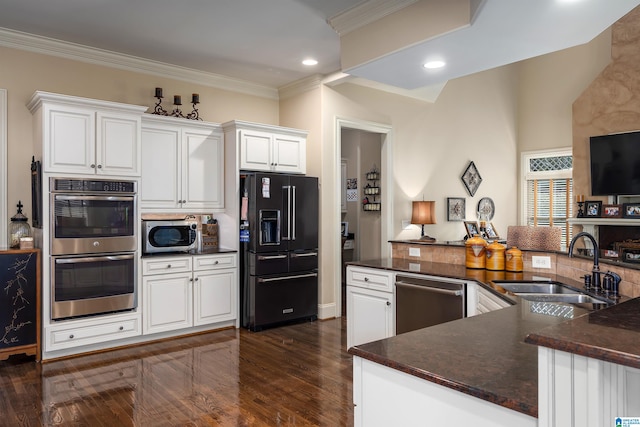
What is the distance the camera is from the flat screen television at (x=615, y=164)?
5855 mm

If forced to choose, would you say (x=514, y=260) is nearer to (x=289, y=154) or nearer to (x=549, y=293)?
(x=549, y=293)

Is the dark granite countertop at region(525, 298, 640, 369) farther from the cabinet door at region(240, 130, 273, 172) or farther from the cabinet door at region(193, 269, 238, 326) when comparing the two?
the cabinet door at region(240, 130, 273, 172)

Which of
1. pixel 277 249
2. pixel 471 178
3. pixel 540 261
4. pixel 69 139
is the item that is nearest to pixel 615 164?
pixel 471 178

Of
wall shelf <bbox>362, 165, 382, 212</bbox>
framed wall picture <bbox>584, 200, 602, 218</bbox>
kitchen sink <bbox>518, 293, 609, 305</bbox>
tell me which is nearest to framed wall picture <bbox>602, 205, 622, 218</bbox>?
framed wall picture <bbox>584, 200, 602, 218</bbox>

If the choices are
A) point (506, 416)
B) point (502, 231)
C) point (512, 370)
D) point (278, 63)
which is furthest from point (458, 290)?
point (502, 231)

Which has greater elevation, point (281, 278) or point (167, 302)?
point (281, 278)

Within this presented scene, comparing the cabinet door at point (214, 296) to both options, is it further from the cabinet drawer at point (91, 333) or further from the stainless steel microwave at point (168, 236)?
the cabinet drawer at point (91, 333)

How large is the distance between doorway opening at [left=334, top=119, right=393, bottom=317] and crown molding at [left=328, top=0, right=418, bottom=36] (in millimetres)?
2043

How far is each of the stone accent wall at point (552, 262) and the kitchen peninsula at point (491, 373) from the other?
0.64 metres

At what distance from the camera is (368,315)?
143 inches

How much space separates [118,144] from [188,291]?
5.12 ft

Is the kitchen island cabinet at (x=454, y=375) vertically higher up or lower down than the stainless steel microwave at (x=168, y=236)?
lower down

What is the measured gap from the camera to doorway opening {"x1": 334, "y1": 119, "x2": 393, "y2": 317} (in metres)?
6.00

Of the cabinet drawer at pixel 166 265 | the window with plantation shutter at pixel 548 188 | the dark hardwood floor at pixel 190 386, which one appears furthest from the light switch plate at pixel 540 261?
the window with plantation shutter at pixel 548 188
